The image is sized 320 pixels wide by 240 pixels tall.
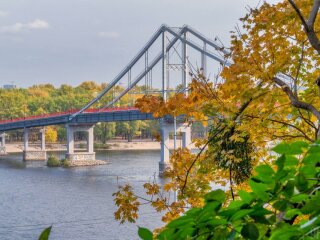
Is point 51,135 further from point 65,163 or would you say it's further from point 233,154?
point 233,154

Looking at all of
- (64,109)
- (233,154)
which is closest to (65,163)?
(64,109)

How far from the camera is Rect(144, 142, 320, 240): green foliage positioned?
121 centimetres

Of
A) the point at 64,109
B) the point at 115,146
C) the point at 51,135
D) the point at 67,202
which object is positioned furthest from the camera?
the point at 64,109

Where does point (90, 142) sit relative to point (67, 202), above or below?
above

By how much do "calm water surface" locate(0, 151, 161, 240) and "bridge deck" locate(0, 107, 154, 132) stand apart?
5387mm

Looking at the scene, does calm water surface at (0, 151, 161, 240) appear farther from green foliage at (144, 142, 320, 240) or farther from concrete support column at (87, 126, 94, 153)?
green foliage at (144, 142, 320, 240)

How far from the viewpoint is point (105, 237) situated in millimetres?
21938

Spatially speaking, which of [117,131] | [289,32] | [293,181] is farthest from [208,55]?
[293,181]

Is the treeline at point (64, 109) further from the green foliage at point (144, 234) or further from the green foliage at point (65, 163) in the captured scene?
the green foliage at point (144, 234)

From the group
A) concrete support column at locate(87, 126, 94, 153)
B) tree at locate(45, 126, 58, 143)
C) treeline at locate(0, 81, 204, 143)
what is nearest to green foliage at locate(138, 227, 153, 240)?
concrete support column at locate(87, 126, 94, 153)

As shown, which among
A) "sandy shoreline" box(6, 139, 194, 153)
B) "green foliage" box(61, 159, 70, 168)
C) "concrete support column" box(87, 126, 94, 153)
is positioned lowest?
"green foliage" box(61, 159, 70, 168)

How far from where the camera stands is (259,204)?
121 centimetres

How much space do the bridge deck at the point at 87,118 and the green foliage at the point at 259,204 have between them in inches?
2074

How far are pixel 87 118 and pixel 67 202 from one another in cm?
3046
